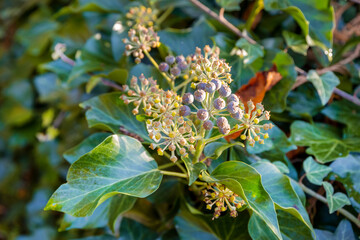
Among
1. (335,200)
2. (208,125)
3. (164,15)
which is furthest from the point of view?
(164,15)

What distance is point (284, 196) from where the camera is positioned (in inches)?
18.7

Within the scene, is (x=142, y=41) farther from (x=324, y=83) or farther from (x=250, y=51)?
(x=324, y=83)

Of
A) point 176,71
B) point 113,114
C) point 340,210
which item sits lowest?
point 340,210

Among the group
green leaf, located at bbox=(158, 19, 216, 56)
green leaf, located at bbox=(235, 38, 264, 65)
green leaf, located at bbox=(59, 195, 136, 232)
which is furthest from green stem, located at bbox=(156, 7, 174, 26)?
green leaf, located at bbox=(59, 195, 136, 232)

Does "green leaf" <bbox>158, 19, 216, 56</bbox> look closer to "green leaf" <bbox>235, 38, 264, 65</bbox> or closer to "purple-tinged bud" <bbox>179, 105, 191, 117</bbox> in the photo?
"green leaf" <bbox>235, 38, 264, 65</bbox>

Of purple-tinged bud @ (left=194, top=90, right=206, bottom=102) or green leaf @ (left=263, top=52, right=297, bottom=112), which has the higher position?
purple-tinged bud @ (left=194, top=90, right=206, bottom=102)

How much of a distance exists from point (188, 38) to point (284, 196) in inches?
15.7

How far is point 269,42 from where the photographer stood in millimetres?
731

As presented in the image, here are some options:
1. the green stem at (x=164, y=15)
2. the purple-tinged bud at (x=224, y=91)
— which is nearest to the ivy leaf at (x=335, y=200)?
the purple-tinged bud at (x=224, y=91)

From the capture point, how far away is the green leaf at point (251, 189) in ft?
1.28

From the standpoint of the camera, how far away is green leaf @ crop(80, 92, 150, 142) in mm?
565

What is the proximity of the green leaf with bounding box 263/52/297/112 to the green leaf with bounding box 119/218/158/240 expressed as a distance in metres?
0.36

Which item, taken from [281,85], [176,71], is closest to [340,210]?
[281,85]

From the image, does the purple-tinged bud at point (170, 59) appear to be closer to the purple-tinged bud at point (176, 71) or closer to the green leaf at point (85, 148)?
the purple-tinged bud at point (176, 71)
